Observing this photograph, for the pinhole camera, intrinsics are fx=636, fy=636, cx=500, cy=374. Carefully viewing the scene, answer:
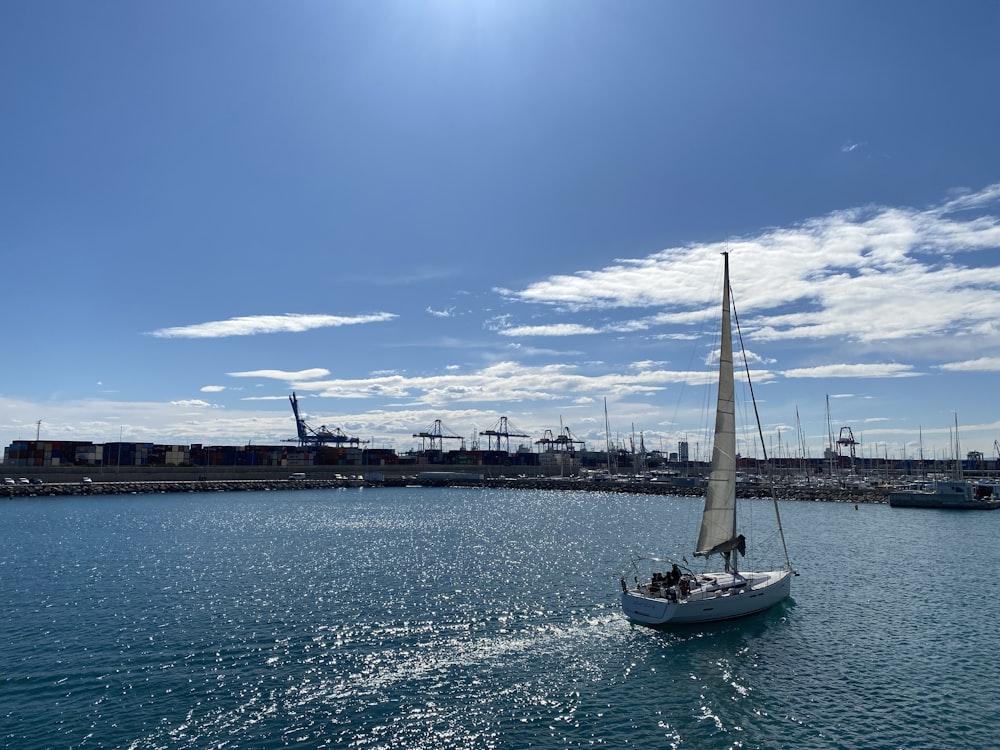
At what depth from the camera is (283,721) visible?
24.8 meters

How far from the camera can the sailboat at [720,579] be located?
3738cm

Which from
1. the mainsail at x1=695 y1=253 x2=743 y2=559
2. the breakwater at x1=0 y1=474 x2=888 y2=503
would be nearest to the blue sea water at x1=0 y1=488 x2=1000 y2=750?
the mainsail at x1=695 y1=253 x2=743 y2=559

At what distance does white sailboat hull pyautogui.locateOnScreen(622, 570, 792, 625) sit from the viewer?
3694 cm

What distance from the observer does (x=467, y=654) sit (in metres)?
33.0

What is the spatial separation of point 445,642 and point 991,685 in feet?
86.1

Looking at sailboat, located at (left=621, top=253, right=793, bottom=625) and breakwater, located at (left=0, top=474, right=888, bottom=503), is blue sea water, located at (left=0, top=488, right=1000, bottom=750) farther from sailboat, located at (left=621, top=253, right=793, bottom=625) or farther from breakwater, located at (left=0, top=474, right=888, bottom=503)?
breakwater, located at (left=0, top=474, right=888, bottom=503)

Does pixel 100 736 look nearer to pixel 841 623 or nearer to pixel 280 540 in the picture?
pixel 841 623

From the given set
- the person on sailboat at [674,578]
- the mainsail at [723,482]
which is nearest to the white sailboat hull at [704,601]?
the person on sailboat at [674,578]

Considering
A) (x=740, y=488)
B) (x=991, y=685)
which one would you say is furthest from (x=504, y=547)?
(x=740, y=488)

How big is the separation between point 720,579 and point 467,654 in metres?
18.0

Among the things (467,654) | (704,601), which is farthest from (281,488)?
(704,601)

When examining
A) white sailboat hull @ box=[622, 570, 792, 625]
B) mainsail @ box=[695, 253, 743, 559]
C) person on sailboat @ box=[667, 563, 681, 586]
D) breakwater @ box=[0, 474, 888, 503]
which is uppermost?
mainsail @ box=[695, 253, 743, 559]

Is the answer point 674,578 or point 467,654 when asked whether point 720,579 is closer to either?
point 674,578

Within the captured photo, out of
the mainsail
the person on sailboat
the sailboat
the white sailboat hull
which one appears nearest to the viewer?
the white sailboat hull
